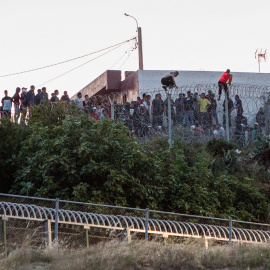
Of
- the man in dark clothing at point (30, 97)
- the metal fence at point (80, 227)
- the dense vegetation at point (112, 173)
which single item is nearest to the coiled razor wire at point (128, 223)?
the metal fence at point (80, 227)

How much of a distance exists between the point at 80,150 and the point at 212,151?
570 centimetres

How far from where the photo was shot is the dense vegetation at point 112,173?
1705cm

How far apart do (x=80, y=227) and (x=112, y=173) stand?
4417 millimetres

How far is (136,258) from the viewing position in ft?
35.5

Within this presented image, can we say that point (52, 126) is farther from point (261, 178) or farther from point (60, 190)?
point (261, 178)

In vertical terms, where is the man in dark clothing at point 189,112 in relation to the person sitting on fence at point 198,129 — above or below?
above

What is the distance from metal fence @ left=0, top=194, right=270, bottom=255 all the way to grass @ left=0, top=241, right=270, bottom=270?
60cm

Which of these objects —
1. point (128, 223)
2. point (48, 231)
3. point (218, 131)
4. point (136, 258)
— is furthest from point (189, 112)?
point (136, 258)

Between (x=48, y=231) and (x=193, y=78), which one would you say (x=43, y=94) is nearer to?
(x=193, y=78)

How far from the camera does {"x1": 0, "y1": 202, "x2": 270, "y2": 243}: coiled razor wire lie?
1202 cm

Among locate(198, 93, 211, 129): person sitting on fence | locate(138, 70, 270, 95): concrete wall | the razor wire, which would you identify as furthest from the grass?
locate(138, 70, 270, 95): concrete wall

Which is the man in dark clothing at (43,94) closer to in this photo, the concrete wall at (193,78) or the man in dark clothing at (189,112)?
the man in dark clothing at (189,112)

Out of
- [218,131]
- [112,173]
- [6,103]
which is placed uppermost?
[6,103]

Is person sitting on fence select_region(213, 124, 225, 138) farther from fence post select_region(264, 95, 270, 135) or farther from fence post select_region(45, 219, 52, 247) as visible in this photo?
fence post select_region(45, 219, 52, 247)
